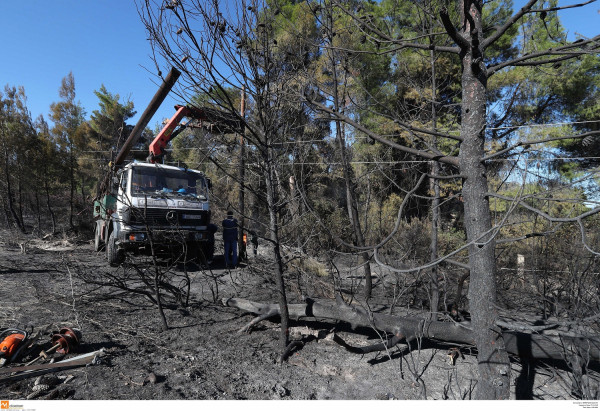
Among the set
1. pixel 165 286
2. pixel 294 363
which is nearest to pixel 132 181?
pixel 165 286

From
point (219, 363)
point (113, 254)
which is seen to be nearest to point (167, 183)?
point (113, 254)

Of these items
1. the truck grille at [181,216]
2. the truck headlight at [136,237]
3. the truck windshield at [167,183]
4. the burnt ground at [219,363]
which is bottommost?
the burnt ground at [219,363]

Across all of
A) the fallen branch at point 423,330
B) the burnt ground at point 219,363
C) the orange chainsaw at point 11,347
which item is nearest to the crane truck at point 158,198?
the burnt ground at point 219,363

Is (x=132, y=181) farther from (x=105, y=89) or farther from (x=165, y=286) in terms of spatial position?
(x=105, y=89)

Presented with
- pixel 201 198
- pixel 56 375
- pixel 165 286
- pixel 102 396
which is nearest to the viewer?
pixel 102 396

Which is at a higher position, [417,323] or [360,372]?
[417,323]

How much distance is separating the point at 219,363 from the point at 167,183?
5.51 metres

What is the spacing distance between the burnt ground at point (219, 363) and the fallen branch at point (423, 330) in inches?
9.4

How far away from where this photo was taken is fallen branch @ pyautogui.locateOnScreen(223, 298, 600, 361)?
369cm

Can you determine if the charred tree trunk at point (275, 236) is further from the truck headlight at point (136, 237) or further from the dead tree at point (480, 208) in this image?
the truck headlight at point (136, 237)

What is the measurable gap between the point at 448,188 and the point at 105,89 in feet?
79.7

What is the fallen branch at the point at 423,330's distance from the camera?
3691mm

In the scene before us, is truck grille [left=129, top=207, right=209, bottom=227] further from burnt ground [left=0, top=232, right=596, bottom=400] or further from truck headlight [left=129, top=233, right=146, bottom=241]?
burnt ground [left=0, top=232, right=596, bottom=400]

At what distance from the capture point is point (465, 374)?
400 cm
